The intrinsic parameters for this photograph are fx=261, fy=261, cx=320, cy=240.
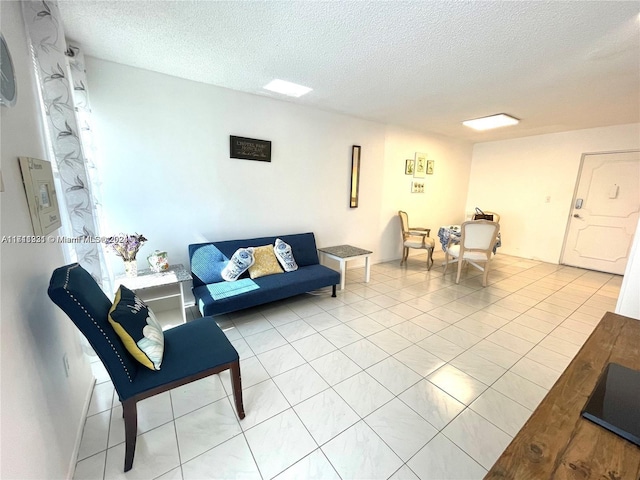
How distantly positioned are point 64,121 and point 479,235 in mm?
4621

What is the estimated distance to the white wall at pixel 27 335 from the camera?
3.07ft

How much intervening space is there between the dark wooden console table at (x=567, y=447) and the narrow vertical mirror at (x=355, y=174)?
347cm

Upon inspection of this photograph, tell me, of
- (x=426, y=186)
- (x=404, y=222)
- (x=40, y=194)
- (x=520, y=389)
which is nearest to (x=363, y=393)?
(x=520, y=389)

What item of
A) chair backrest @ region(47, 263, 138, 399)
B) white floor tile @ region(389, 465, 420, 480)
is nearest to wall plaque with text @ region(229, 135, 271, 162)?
chair backrest @ region(47, 263, 138, 399)

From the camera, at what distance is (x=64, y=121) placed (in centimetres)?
168

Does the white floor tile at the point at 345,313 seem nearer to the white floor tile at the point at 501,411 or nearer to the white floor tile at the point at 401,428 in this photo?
the white floor tile at the point at 401,428

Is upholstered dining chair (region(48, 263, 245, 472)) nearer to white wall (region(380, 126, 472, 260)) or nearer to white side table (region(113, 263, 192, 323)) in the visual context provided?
A: white side table (region(113, 263, 192, 323))

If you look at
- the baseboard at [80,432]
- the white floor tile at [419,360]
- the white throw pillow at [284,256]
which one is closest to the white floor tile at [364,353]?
the white floor tile at [419,360]

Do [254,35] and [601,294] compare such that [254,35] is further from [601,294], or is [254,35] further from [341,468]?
[601,294]

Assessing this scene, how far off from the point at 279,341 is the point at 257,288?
592 millimetres

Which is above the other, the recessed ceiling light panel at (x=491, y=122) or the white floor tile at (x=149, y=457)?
the recessed ceiling light panel at (x=491, y=122)

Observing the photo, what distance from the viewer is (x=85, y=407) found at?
64.1 inches

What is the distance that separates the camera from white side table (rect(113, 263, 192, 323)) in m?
2.27

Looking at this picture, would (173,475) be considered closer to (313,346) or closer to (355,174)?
(313,346)
